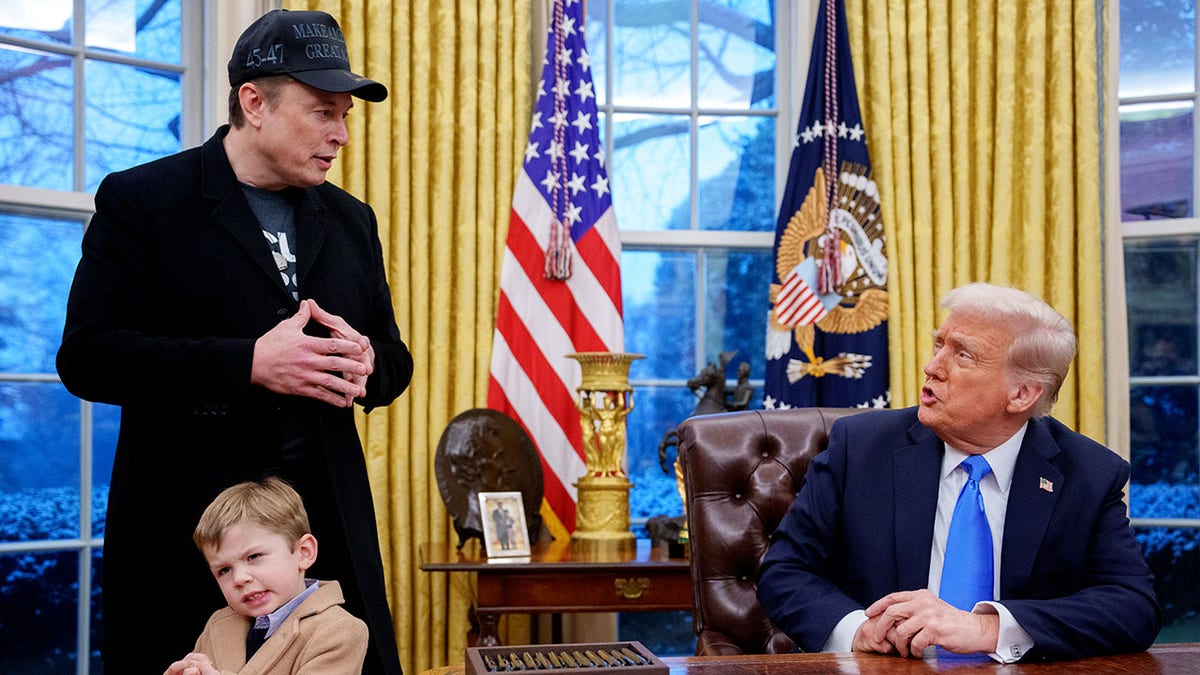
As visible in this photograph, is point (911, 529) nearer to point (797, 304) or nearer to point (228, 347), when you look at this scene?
point (228, 347)

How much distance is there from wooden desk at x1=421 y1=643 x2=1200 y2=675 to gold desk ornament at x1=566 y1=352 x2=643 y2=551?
1851 mm

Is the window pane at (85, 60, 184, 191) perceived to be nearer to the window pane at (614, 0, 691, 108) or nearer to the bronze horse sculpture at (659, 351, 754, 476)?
the window pane at (614, 0, 691, 108)

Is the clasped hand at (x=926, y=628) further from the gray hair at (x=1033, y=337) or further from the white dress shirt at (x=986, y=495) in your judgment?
the gray hair at (x=1033, y=337)

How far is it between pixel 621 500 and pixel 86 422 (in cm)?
154

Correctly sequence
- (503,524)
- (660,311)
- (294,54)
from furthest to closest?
1. (660,311)
2. (503,524)
3. (294,54)

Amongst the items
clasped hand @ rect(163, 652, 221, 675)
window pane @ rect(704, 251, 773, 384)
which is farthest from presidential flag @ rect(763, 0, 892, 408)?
clasped hand @ rect(163, 652, 221, 675)

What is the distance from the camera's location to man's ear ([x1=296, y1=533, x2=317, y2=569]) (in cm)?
169

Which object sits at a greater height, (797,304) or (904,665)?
(797,304)

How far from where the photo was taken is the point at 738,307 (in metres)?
4.20

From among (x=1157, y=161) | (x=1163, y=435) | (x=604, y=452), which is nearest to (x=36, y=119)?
(x=604, y=452)

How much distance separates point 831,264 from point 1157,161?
4.02ft

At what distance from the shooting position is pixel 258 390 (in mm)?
1765

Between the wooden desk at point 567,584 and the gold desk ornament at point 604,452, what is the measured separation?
11.6 inches

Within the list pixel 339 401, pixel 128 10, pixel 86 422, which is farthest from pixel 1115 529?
pixel 128 10
